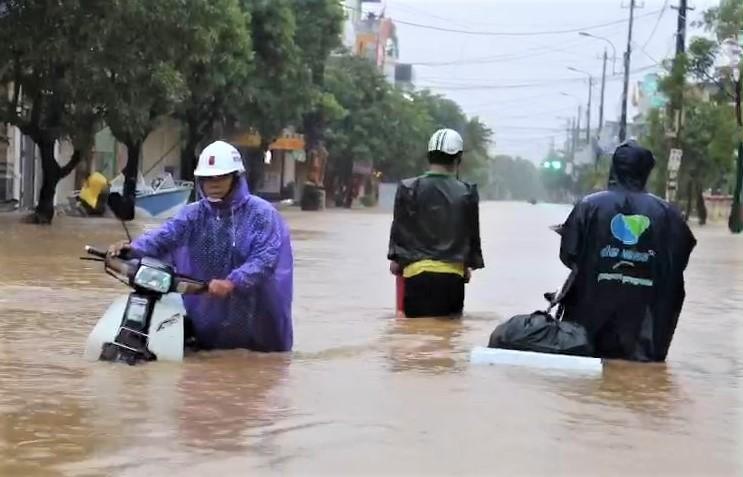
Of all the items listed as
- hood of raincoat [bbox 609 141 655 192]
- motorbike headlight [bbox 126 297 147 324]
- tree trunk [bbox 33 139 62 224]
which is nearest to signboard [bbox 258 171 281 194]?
tree trunk [bbox 33 139 62 224]

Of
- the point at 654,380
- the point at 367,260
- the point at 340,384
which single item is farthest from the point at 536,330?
the point at 367,260

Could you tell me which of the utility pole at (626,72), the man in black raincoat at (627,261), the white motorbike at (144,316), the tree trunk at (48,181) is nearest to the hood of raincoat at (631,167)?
the man in black raincoat at (627,261)

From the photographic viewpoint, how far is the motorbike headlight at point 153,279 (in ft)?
25.0

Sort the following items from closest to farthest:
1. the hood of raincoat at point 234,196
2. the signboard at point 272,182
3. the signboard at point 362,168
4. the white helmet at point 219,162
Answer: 1. the white helmet at point 219,162
2. the hood of raincoat at point 234,196
3. the signboard at point 272,182
4. the signboard at point 362,168

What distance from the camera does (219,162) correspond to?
793 cm

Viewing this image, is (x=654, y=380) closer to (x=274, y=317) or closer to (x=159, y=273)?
(x=274, y=317)

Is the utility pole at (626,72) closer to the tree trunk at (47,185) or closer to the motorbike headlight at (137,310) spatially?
the tree trunk at (47,185)

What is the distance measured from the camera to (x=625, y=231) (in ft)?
27.8

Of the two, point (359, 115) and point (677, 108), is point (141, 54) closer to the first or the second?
point (677, 108)

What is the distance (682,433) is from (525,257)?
1583cm

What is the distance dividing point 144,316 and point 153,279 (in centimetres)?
23

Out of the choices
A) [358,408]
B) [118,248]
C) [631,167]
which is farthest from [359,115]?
[358,408]

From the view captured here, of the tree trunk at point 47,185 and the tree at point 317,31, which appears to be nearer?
the tree trunk at point 47,185

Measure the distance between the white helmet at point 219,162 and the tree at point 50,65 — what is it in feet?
52.5
